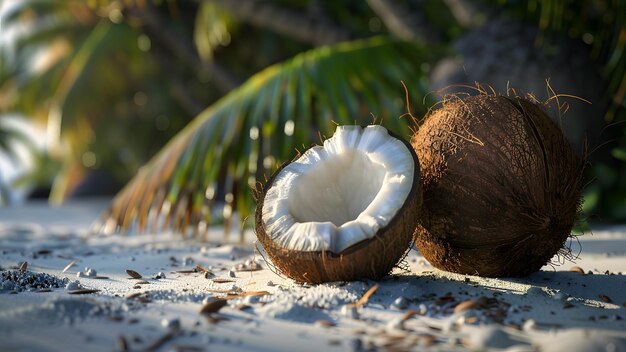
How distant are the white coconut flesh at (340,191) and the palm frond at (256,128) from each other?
1347mm

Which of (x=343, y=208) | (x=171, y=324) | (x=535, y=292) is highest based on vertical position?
(x=343, y=208)

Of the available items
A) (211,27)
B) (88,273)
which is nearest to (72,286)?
(88,273)


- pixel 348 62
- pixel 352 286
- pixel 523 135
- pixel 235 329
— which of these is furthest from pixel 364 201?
pixel 348 62

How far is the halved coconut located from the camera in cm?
190

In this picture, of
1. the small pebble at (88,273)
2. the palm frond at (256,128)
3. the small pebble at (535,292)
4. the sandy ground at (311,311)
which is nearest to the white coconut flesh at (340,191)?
the sandy ground at (311,311)

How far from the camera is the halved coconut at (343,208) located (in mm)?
1902

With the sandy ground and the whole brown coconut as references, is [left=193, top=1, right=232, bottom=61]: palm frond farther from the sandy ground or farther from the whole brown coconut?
the whole brown coconut

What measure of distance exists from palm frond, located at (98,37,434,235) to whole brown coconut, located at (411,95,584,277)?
1.57 m

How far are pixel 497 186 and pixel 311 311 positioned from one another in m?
0.75

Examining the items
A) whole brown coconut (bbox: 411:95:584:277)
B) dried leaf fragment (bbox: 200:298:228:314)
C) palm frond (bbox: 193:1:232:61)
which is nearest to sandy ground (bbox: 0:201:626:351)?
dried leaf fragment (bbox: 200:298:228:314)

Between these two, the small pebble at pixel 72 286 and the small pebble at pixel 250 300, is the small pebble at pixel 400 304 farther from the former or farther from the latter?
the small pebble at pixel 72 286

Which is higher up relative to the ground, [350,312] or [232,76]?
[232,76]

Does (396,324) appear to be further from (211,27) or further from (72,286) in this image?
(211,27)

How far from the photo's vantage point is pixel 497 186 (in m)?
1.99
